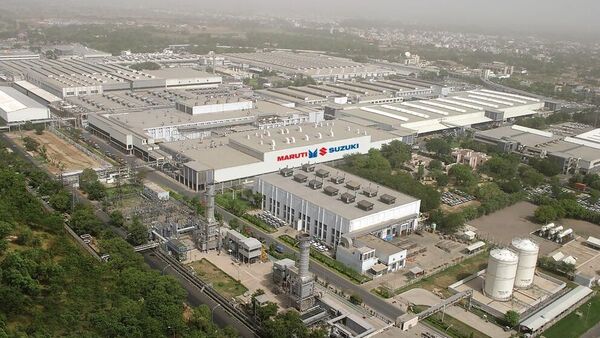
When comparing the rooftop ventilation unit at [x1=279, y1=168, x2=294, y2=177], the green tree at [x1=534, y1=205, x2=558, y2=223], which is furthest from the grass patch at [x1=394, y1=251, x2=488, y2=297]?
the rooftop ventilation unit at [x1=279, y1=168, x2=294, y2=177]

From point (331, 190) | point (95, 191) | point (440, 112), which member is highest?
point (440, 112)

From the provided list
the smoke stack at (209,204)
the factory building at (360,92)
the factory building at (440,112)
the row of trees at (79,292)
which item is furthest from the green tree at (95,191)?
the factory building at (360,92)

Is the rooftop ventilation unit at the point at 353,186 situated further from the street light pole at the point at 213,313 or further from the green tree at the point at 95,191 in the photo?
the green tree at the point at 95,191

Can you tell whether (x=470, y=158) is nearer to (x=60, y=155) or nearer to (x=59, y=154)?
(x=60, y=155)

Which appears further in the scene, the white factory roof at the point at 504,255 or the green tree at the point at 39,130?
the green tree at the point at 39,130

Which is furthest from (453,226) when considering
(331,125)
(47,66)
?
(47,66)

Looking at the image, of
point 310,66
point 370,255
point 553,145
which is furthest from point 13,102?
point 553,145
